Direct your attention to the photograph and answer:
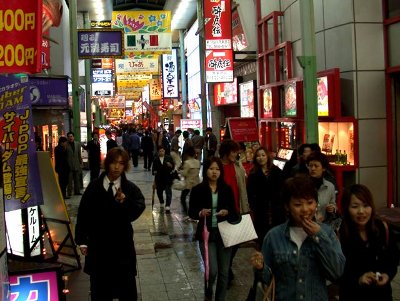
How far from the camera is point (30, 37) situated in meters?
4.43

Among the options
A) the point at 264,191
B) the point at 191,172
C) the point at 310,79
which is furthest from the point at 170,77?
the point at 264,191

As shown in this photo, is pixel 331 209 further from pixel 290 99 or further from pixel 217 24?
pixel 217 24

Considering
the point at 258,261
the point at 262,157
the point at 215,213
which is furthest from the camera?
the point at 262,157

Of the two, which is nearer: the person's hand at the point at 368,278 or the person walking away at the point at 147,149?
the person's hand at the point at 368,278

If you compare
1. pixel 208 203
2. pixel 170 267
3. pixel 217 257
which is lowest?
pixel 170 267

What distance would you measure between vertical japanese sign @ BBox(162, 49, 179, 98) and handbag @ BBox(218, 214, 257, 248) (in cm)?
2811

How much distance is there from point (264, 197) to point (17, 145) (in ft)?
9.92

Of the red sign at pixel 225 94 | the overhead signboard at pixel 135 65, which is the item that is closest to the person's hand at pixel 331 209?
the red sign at pixel 225 94

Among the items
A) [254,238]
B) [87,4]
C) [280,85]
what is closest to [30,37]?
[254,238]

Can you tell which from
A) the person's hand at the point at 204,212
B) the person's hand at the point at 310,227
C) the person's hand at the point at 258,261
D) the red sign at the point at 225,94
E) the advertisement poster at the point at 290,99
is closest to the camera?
the person's hand at the point at 310,227

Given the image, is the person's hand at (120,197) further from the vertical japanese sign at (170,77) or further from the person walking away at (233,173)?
the vertical japanese sign at (170,77)

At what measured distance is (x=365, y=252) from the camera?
345 centimetres

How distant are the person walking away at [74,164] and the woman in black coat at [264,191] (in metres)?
8.77

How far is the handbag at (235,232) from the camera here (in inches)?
219
